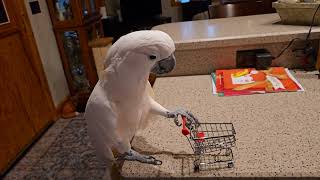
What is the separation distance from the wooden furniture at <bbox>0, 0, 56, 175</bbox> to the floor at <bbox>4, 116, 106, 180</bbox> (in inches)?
3.8

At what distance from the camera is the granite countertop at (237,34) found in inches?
39.3

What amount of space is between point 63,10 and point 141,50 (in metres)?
2.31

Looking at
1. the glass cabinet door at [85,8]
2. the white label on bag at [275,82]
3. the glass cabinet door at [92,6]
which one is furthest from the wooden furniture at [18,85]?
the white label on bag at [275,82]

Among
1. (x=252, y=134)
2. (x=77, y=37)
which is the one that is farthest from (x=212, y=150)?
(x=77, y=37)

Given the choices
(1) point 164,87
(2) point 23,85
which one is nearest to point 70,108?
(2) point 23,85

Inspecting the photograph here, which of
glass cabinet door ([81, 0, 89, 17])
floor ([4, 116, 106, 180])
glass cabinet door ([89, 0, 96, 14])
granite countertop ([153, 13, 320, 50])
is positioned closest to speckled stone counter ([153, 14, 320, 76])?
granite countertop ([153, 13, 320, 50])

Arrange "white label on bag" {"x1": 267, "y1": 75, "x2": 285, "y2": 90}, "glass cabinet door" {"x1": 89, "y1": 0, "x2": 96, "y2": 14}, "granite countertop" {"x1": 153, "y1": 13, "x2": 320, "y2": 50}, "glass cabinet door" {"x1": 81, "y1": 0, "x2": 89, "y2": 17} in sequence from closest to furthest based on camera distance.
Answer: "white label on bag" {"x1": 267, "y1": 75, "x2": 285, "y2": 90} < "granite countertop" {"x1": 153, "y1": 13, "x2": 320, "y2": 50} < "glass cabinet door" {"x1": 81, "y1": 0, "x2": 89, "y2": 17} < "glass cabinet door" {"x1": 89, "y1": 0, "x2": 96, "y2": 14}

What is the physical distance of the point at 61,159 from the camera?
196cm

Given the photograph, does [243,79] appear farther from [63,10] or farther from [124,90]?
[63,10]

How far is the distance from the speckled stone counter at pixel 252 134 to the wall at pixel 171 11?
3997mm

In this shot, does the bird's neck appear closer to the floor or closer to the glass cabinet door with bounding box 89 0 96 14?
the floor

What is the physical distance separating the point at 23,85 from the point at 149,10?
2726 mm

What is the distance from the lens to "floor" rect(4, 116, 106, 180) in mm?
1798

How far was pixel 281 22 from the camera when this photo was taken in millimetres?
1201
